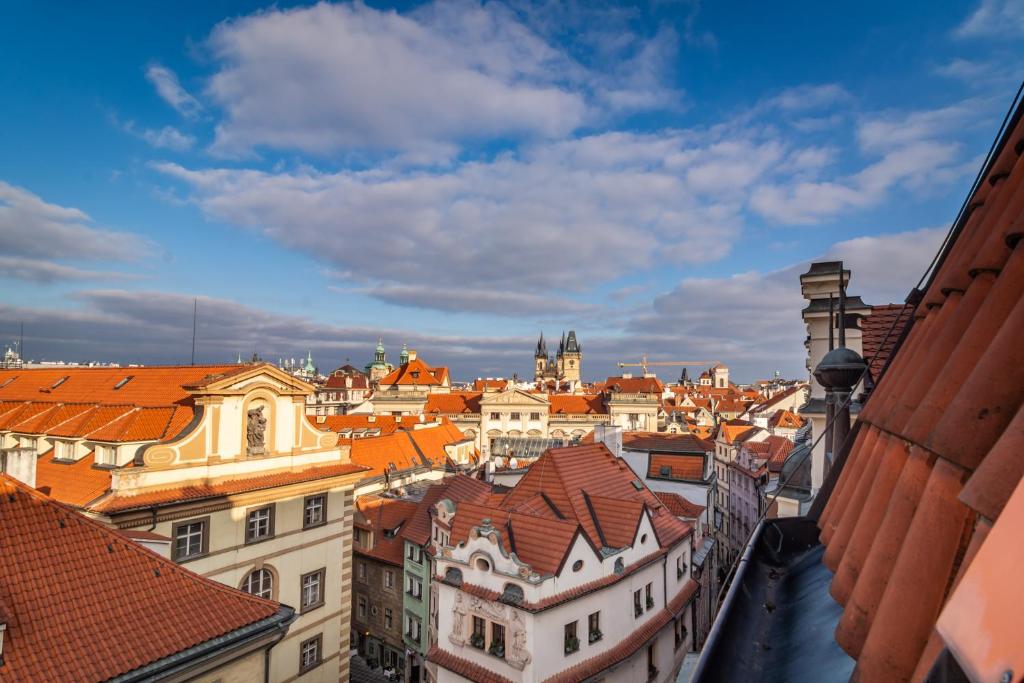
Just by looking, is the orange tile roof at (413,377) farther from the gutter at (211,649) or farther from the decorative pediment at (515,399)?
the gutter at (211,649)

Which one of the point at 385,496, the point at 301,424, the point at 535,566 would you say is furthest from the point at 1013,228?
the point at 385,496

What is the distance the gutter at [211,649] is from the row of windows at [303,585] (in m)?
8.34

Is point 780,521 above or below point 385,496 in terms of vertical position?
above

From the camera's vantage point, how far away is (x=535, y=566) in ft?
61.6

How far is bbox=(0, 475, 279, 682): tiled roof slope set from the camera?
8.73m

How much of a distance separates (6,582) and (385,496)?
28.0 m

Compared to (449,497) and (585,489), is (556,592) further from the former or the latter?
(449,497)

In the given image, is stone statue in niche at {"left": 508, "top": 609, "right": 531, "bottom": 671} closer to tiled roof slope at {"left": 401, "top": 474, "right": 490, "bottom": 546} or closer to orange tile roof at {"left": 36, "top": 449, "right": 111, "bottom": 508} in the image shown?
tiled roof slope at {"left": 401, "top": 474, "right": 490, "bottom": 546}

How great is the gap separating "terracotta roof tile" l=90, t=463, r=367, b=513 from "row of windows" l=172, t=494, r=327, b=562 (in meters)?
0.83

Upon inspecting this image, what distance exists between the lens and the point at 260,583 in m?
18.8

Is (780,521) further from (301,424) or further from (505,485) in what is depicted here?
(505,485)

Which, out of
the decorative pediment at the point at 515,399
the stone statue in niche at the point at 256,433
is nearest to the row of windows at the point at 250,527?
the stone statue in niche at the point at 256,433

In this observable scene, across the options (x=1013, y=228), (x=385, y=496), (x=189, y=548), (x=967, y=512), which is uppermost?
(x=1013, y=228)

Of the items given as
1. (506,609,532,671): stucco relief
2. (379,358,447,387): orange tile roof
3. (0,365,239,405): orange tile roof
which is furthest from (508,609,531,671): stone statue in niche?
(379,358,447,387): orange tile roof
